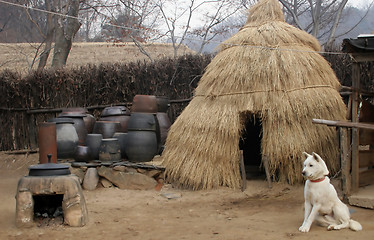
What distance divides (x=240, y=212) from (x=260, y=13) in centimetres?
471

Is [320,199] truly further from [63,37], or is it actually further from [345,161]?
[63,37]

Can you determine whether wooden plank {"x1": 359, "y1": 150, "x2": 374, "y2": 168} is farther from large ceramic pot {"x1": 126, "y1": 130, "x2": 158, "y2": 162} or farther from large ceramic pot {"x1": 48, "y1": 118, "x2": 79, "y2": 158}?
large ceramic pot {"x1": 48, "y1": 118, "x2": 79, "y2": 158}

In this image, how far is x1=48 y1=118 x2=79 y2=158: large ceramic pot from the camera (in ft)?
28.4

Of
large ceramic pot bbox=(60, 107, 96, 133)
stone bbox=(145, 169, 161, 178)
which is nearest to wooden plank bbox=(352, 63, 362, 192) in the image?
stone bbox=(145, 169, 161, 178)

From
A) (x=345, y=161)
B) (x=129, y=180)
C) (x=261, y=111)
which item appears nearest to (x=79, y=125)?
(x=129, y=180)

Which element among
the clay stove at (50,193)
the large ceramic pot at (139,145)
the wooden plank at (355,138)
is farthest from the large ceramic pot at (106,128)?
the wooden plank at (355,138)

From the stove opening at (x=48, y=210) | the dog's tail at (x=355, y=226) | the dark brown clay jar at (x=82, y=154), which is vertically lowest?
the stove opening at (x=48, y=210)

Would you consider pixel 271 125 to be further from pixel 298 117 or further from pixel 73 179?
pixel 73 179

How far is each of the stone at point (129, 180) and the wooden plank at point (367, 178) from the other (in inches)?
154

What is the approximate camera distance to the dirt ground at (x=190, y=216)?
17.3 feet

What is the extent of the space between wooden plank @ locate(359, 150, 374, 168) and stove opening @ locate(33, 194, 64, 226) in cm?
497

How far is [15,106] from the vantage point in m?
11.6

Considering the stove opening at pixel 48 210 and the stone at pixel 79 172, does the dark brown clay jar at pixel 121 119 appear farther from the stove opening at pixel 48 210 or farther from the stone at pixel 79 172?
the stove opening at pixel 48 210

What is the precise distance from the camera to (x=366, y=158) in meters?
7.15
